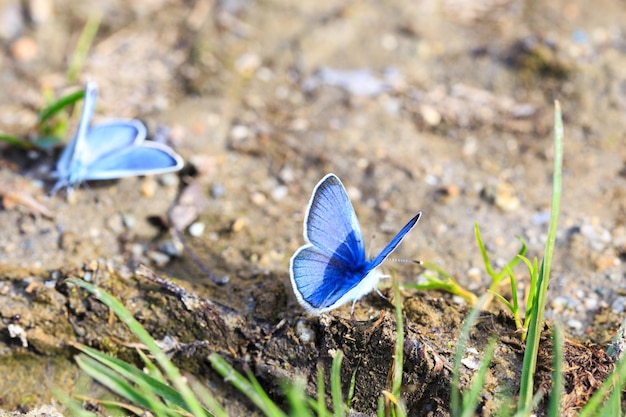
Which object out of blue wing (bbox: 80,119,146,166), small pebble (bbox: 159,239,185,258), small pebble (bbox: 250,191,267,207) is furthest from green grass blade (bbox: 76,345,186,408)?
blue wing (bbox: 80,119,146,166)

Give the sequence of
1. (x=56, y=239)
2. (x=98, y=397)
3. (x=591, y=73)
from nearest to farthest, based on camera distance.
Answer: (x=98, y=397) < (x=56, y=239) < (x=591, y=73)

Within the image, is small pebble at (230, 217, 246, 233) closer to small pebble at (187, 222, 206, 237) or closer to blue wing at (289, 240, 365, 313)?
small pebble at (187, 222, 206, 237)

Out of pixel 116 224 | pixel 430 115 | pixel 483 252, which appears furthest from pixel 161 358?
pixel 430 115

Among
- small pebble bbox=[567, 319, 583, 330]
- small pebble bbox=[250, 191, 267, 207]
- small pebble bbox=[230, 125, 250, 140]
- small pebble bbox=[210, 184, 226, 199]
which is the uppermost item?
small pebble bbox=[230, 125, 250, 140]

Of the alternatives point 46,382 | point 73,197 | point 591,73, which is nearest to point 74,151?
point 73,197

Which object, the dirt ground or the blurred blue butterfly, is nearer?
the dirt ground

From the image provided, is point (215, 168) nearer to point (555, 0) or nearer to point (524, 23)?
point (524, 23)
